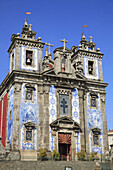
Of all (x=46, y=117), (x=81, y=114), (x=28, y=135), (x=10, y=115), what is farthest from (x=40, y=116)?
→ (x=81, y=114)

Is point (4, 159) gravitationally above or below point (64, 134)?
below

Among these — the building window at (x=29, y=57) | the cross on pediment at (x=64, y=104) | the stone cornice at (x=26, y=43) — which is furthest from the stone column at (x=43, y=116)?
the stone cornice at (x=26, y=43)

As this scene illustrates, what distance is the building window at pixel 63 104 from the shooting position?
→ 30.4 m

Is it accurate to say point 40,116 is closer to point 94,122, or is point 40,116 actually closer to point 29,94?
point 29,94

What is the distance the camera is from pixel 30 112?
29.1 meters

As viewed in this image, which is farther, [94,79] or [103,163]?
[94,79]

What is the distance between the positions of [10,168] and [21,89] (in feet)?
29.2

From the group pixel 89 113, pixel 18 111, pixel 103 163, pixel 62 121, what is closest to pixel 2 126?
pixel 18 111

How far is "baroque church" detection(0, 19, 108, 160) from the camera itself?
28500 mm

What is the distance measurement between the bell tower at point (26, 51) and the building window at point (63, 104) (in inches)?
151

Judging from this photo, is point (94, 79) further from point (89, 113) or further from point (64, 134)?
point (64, 134)

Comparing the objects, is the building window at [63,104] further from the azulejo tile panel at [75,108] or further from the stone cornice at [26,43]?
the stone cornice at [26,43]

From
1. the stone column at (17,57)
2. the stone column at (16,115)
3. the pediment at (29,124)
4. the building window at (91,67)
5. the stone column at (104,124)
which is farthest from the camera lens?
the building window at (91,67)

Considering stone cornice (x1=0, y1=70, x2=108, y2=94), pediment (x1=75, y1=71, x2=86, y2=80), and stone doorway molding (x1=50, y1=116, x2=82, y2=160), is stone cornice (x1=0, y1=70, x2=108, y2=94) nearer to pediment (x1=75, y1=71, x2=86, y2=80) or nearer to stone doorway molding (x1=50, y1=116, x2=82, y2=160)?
pediment (x1=75, y1=71, x2=86, y2=80)
